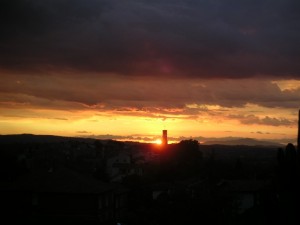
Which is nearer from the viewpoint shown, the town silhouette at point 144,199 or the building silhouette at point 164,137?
the town silhouette at point 144,199

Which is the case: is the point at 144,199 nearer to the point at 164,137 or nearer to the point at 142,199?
the point at 142,199

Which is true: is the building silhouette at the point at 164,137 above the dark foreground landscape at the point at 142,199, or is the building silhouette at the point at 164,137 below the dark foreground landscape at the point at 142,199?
above

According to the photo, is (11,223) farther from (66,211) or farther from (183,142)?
(183,142)

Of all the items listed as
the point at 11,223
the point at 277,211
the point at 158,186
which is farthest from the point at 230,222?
the point at 158,186

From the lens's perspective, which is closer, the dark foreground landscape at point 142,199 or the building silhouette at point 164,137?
the dark foreground landscape at point 142,199

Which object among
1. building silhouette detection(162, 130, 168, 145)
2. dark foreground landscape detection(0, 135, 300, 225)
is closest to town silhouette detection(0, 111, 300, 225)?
dark foreground landscape detection(0, 135, 300, 225)

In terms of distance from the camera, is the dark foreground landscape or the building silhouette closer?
the dark foreground landscape

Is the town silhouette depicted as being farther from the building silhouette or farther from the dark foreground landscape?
the building silhouette

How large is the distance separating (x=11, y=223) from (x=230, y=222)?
2047 cm

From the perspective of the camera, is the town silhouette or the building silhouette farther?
the building silhouette

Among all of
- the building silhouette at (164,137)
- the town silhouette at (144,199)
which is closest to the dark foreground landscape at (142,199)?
the town silhouette at (144,199)

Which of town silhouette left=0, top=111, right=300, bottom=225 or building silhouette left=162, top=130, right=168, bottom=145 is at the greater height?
building silhouette left=162, top=130, right=168, bottom=145

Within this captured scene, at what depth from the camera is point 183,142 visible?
104 meters

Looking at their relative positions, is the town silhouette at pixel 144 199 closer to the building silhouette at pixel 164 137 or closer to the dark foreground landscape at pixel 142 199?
the dark foreground landscape at pixel 142 199
